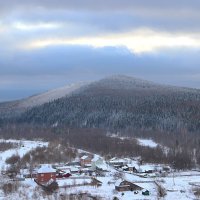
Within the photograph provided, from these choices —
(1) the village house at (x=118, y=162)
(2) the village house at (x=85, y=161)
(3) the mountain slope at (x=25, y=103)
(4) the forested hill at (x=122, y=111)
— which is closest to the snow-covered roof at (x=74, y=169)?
(2) the village house at (x=85, y=161)

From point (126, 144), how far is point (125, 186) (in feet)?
106

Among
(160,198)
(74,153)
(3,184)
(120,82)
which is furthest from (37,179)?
(120,82)

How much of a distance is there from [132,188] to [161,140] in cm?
3961

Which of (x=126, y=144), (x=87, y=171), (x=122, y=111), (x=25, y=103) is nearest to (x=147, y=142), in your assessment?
(x=126, y=144)

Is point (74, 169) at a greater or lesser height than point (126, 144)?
lesser

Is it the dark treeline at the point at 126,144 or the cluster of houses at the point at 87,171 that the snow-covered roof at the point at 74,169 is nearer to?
the cluster of houses at the point at 87,171

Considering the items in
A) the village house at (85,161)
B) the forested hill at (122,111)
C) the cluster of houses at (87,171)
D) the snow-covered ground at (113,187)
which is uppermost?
the forested hill at (122,111)

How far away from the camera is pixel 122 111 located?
112 meters

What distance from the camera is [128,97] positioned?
13075cm

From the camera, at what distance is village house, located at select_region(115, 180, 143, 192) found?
44375 mm

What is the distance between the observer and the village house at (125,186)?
44.4 meters

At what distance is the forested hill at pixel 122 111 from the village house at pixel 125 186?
162ft

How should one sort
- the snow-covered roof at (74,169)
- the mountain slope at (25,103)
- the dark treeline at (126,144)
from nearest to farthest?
the snow-covered roof at (74,169)
the dark treeline at (126,144)
the mountain slope at (25,103)

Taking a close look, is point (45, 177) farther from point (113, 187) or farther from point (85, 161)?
point (85, 161)
